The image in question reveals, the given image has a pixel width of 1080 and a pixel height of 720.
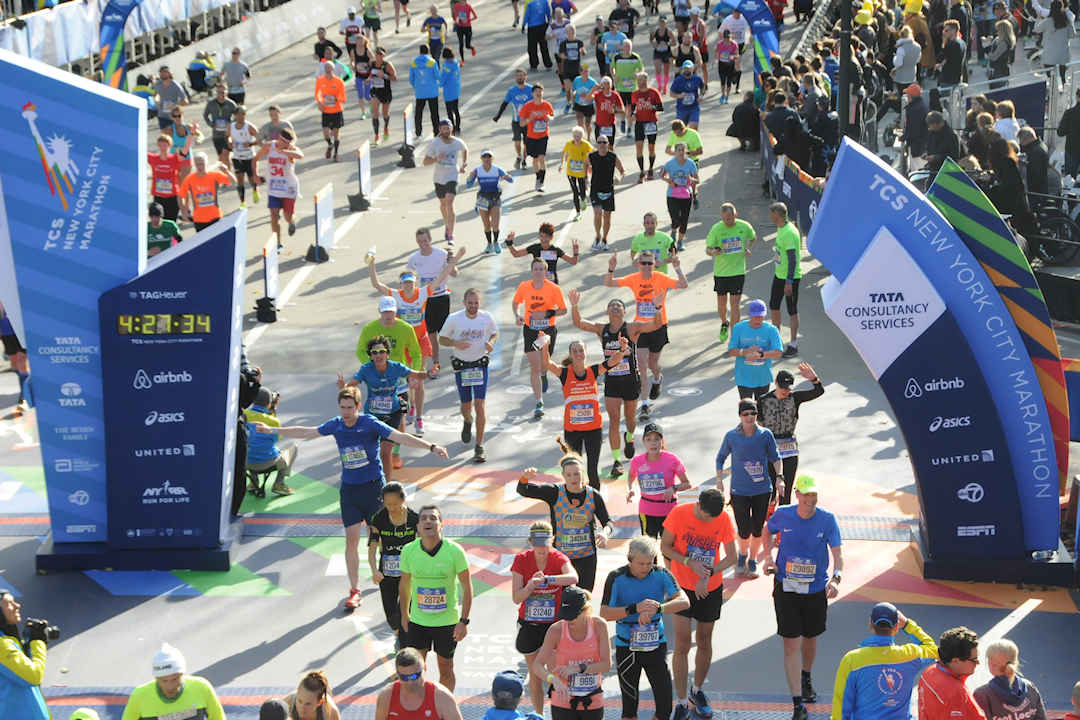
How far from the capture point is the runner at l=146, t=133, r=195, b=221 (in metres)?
22.5

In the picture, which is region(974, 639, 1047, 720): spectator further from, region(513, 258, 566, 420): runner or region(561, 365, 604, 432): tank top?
region(513, 258, 566, 420): runner

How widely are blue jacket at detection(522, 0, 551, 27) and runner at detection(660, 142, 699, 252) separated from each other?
496 inches

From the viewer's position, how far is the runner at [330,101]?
2716 centimetres

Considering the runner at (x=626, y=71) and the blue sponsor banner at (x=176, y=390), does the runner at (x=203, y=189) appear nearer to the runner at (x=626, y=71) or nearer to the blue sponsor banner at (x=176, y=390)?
the blue sponsor banner at (x=176, y=390)

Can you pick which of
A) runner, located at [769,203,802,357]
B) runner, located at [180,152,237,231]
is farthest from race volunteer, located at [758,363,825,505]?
runner, located at [180,152,237,231]

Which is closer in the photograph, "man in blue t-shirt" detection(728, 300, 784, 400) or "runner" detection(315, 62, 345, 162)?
"man in blue t-shirt" detection(728, 300, 784, 400)

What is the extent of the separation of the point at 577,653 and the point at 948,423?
458cm

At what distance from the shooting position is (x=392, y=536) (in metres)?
11.3

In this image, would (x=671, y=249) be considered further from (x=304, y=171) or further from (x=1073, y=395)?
(x=304, y=171)

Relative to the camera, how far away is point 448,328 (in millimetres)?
15562

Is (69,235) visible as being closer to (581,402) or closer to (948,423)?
(581,402)

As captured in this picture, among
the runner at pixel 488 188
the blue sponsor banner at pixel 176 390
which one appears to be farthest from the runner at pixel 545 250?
the blue sponsor banner at pixel 176 390

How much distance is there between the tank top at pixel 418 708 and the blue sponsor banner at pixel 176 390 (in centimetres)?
→ 489

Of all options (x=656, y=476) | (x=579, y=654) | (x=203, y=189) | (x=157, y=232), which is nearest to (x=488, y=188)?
(x=203, y=189)
